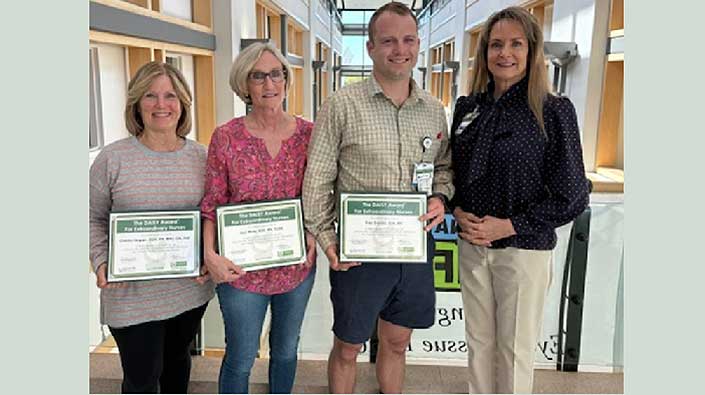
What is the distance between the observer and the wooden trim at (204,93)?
665 centimetres

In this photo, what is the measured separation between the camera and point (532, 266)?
1778mm

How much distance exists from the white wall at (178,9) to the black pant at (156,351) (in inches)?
166

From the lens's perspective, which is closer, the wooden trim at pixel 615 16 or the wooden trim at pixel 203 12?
the wooden trim at pixel 615 16

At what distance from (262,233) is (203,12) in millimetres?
5605

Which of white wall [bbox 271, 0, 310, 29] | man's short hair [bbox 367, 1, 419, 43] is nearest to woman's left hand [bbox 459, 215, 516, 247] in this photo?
man's short hair [bbox 367, 1, 419, 43]

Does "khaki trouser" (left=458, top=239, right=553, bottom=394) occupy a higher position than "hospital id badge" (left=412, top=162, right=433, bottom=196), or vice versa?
"hospital id badge" (left=412, top=162, right=433, bottom=196)

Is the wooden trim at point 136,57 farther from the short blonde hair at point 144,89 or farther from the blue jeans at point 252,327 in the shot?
the blue jeans at point 252,327

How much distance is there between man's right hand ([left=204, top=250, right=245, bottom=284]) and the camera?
1.71m

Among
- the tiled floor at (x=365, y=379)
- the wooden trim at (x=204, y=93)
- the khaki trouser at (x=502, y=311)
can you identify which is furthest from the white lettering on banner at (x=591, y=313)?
the wooden trim at (x=204, y=93)

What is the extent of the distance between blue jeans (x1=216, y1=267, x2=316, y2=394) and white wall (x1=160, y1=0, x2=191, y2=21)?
14.1 feet

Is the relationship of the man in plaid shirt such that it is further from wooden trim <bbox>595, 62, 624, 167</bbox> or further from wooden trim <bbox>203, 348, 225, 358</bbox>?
wooden trim <bbox>595, 62, 624, 167</bbox>

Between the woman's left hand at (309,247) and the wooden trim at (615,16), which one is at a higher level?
the wooden trim at (615,16)

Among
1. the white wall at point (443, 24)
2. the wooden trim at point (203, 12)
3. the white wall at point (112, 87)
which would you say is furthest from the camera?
the white wall at point (443, 24)

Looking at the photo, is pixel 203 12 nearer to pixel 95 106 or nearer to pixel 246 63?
pixel 95 106
